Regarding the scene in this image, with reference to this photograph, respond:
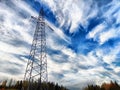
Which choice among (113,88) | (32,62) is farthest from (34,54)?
(113,88)

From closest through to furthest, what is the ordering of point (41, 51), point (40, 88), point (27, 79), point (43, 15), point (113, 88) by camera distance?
point (27, 79) → point (40, 88) → point (41, 51) → point (43, 15) → point (113, 88)

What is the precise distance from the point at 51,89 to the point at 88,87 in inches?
911

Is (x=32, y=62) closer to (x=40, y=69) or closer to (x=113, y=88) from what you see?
(x=40, y=69)

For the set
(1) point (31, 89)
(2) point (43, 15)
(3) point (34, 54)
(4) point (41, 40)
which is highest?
(2) point (43, 15)

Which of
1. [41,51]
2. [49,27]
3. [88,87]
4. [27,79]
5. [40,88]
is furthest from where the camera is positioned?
[88,87]

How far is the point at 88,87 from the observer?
95812 millimetres

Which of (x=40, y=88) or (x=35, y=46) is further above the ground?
(x=35, y=46)

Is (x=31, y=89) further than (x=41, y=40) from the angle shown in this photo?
No

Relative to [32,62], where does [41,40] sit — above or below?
above

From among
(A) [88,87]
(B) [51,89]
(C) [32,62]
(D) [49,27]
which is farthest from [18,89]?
(C) [32,62]

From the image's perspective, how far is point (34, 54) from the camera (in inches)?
1299

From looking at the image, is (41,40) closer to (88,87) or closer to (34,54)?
(34,54)

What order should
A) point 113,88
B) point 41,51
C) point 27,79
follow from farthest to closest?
point 113,88 < point 41,51 < point 27,79

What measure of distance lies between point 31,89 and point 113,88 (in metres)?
64.3
